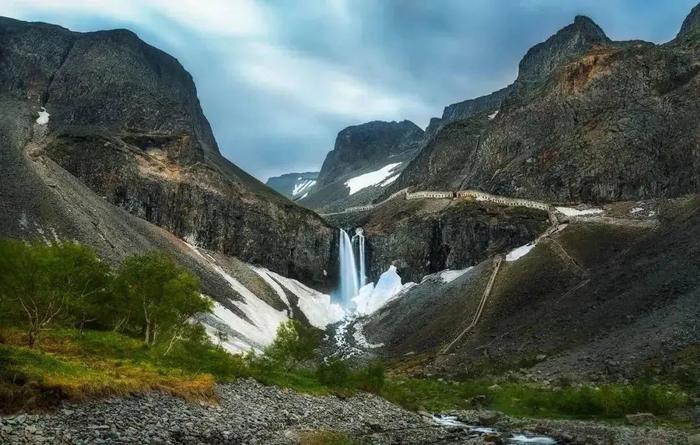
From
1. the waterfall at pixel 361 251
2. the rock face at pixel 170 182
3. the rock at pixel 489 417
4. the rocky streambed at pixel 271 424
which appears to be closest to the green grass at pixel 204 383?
the rocky streambed at pixel 271 424

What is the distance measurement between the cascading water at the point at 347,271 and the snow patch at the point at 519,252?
35.2 m

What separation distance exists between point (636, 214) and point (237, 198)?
231ft

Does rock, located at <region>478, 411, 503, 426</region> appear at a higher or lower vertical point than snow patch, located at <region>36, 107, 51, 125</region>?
lower

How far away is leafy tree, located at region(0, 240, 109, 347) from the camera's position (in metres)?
31.7

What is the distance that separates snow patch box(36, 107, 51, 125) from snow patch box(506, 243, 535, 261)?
114261 mm

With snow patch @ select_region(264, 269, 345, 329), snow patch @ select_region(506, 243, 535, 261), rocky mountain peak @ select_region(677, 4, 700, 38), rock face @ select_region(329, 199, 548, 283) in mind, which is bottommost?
snow patch @ select_region(264, 269, 345, 329)

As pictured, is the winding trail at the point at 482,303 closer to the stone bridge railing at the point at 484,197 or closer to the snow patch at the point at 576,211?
the snow patch at the point at 576,211

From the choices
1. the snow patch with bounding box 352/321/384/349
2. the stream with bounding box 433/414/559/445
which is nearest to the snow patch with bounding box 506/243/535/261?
the snow patch with bounding box 352/321/384/349

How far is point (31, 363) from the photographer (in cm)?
2375

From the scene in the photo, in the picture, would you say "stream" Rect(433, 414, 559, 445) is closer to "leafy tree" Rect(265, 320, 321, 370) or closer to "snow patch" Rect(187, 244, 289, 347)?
"leafy tree" Rect(265, 320, 321, 370)

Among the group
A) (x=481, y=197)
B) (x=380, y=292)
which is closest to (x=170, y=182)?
(x=380, y=292)

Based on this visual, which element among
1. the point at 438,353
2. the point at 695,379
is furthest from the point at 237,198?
the point at 695,379

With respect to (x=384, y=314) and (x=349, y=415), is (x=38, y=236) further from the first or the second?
(x=384, y=314)

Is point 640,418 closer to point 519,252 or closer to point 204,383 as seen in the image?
point 204,383
